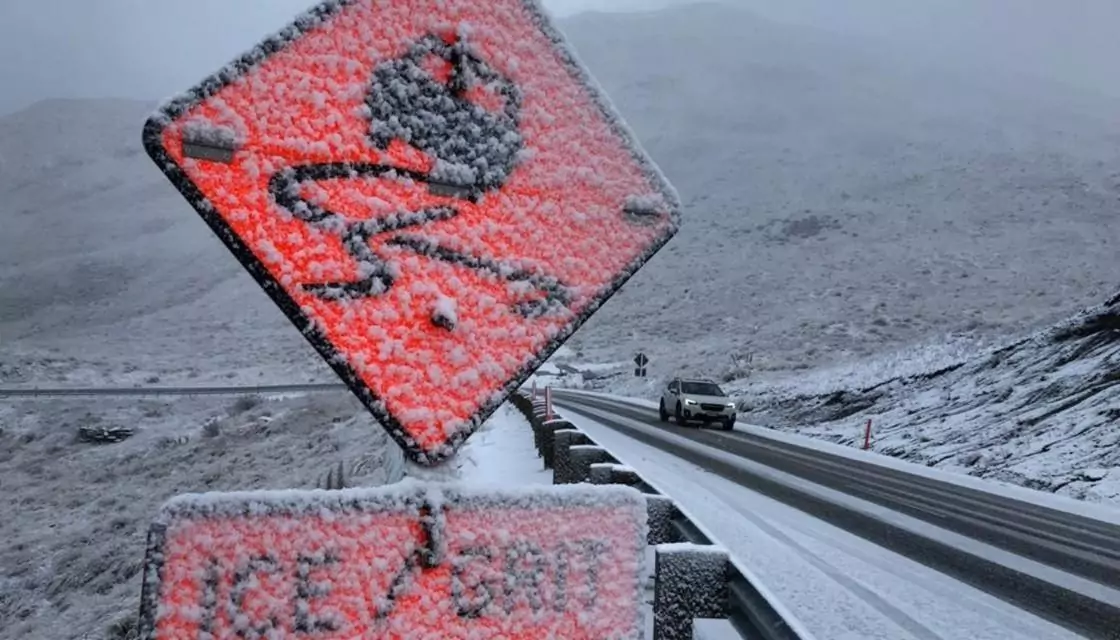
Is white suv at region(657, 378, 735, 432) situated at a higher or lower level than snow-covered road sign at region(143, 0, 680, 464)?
lower

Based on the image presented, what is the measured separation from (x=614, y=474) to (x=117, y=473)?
1947cm

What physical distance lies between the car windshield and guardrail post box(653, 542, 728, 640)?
16.6 meters

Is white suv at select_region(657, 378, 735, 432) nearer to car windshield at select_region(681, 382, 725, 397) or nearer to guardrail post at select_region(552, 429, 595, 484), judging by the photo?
car windshield at select_region(681, 382, 725, 397)

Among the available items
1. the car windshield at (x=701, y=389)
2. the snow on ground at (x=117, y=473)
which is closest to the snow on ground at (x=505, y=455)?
the snow on ground at (x=117, y=473)

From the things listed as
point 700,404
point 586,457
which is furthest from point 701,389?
point 586,457

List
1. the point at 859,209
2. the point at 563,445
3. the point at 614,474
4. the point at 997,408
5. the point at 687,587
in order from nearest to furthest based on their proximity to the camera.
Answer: the point at 687,587
the point at 614,474
the point at 563,445
the point at 997,408
the point at 859,209

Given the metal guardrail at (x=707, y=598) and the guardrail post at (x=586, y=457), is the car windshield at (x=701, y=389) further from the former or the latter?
the metal guardrail at (x=707, y=598)

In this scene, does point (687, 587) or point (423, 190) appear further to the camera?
point (687, 587)

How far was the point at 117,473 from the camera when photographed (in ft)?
64.8

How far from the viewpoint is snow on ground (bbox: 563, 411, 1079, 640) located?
4922 mm

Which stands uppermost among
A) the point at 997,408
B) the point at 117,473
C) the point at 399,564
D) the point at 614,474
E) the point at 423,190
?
the point at 423,190

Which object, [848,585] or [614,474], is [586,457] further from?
[848,585]

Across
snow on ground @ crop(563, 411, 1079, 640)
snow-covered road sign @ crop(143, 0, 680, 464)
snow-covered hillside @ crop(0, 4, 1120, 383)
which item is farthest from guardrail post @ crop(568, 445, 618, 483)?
snow-covered hillside @ crop(0, 4, 1120, 383)

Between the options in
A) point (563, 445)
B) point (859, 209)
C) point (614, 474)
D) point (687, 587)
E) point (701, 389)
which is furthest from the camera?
point (859, 209)
